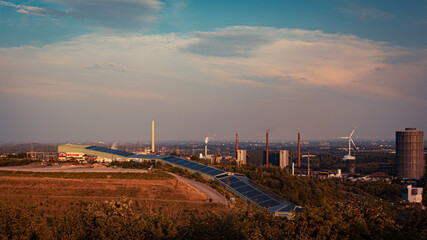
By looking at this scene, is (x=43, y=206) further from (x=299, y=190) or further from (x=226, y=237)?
(x=299, y=190)

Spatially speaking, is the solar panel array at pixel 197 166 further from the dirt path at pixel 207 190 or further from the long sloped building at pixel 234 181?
the dirt path at pixel 207 190

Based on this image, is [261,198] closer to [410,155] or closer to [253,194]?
[253,194]

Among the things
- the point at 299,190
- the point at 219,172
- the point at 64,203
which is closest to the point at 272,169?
the point at 299,190

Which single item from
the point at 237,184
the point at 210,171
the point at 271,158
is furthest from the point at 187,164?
the point at 271,158

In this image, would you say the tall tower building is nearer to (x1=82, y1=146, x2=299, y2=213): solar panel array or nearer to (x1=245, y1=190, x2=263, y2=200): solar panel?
(x1=82, y1=146, x2=299, y2=213): solar panel array

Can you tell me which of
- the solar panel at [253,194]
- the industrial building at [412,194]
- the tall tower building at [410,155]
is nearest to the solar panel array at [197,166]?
the solar panel at [253,194]

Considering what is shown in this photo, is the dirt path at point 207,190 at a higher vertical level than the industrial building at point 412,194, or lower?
higher
